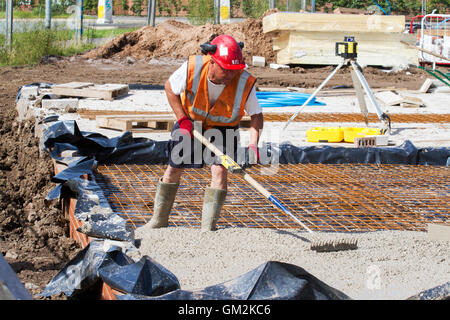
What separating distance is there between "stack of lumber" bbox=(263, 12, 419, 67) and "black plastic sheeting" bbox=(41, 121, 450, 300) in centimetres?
998

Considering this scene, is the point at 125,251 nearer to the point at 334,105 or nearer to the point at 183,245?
the point at 183,245

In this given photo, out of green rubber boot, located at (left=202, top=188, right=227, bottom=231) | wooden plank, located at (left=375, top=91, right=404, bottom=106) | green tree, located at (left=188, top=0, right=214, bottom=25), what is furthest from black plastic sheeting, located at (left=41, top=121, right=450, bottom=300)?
green tree, located at (left=188, top=0, right=214, bottom=25)

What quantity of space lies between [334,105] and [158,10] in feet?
91.3

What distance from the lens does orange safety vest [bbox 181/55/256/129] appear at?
402 centimetres

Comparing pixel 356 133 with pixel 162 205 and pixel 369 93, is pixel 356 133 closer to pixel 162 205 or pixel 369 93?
pixel 369 93

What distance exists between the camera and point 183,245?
3922 millimetres

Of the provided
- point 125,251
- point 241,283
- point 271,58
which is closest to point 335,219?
point 125,251

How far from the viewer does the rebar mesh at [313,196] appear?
15.5ft

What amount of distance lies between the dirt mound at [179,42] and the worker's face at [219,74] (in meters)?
14.4

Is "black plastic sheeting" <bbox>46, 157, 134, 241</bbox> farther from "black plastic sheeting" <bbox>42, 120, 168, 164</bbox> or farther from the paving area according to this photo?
"black plastic sheeting" <bbox>42, 120, 168, 164</bbox>

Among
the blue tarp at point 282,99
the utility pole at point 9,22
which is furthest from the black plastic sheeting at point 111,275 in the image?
the utility pole at point 9,22

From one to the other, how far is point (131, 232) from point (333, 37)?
13.6 metres

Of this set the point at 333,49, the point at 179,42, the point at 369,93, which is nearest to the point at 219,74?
the point at 369,93
